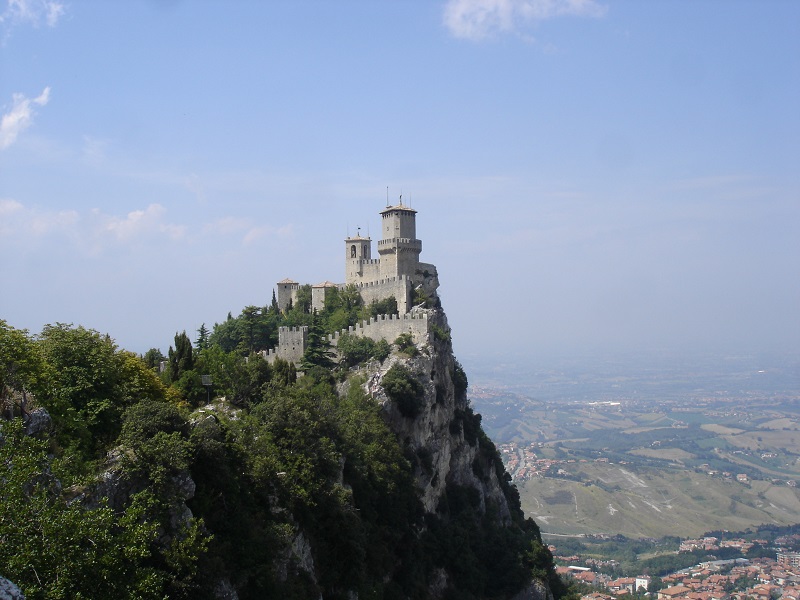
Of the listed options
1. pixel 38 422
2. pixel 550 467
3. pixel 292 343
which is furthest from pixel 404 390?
pixel 550 467

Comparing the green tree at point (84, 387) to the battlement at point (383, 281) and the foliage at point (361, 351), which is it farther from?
the battlement at point (383, 281)

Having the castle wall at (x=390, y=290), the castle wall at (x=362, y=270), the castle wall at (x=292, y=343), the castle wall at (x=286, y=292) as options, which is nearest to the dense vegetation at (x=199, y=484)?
the castle wall at (x=292, y=343)

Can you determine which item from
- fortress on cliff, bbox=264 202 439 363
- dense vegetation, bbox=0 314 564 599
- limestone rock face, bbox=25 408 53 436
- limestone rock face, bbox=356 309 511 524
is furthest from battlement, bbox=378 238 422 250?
limestone rock face, bbox=25 408 53 436

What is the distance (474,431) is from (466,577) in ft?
49.5

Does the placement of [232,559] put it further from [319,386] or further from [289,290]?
[289,290]

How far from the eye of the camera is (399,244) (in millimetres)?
58875

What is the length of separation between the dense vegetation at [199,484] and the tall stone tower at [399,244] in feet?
52.9

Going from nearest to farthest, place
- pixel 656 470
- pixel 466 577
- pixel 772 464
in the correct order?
1. pixel 466 577
2. pixel 656 470
3. pixel 772 464

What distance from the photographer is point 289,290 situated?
64125mm

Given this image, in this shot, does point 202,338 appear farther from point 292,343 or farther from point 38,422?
point 38,422

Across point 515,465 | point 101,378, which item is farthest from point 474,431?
point 515,465

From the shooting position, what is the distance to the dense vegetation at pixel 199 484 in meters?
15.0

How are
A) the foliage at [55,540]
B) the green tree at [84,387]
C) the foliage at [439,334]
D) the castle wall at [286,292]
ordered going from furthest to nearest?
the castle wall at [286,292] → the foliage at [439,334] → the green tree at [84,387] → the foliage at [55,540]

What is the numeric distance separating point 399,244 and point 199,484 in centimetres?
3919
